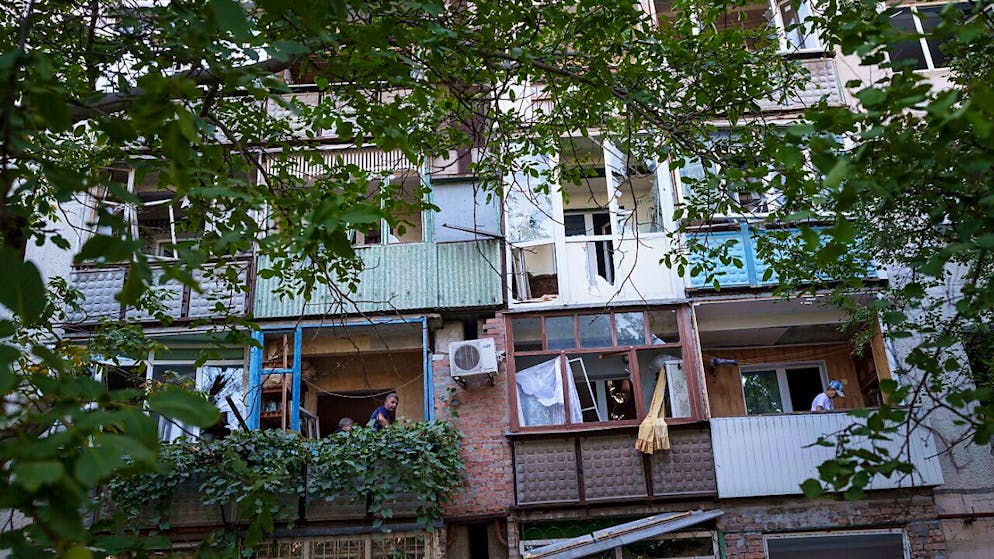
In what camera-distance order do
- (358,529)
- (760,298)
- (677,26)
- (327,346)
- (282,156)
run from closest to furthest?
(282,156)
(677,26)
(358,529)
(760,298)
(327,346)

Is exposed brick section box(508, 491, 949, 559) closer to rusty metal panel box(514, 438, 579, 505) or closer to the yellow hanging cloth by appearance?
rusty metal panel box(514, 438, 579, 505)

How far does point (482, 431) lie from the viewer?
40.5ft

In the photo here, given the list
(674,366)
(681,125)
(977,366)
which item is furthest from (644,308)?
(681,125)

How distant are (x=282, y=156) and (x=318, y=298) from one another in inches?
217

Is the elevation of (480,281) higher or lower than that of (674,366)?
higher

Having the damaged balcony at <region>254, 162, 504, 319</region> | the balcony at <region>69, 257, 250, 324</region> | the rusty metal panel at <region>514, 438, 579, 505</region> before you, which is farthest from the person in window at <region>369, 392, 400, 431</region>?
the balcony at <region>69, 257, 250, 324</region>

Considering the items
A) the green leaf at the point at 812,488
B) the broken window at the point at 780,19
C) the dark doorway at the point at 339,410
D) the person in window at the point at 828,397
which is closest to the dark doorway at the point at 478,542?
the dark doorway at the point at 339,410

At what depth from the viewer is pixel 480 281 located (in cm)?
1299

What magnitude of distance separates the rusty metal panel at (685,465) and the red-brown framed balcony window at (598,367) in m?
0.27

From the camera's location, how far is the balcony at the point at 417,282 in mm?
12852

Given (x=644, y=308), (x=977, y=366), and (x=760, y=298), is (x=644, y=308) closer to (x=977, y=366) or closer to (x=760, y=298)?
(x=760, y=298)

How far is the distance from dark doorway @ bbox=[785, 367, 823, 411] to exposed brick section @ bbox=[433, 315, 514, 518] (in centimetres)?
476

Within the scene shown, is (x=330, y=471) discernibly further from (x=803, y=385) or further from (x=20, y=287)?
(x=20, y=287)

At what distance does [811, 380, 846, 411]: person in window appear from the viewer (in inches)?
494
